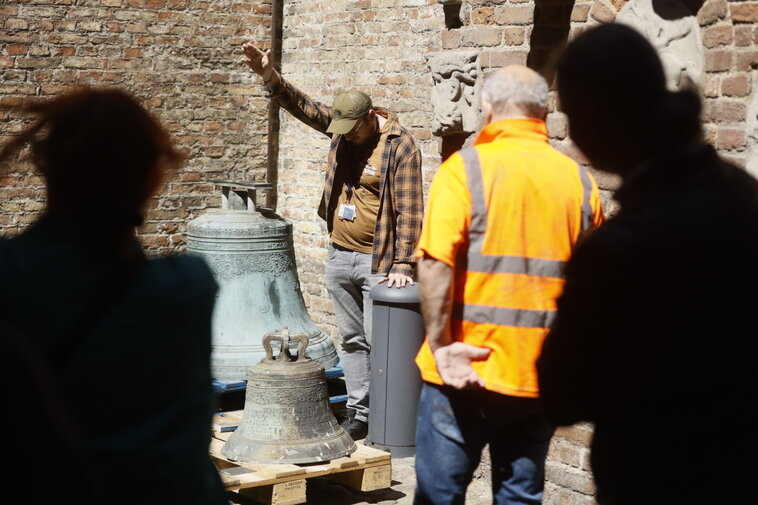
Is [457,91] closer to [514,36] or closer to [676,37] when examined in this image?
[514,36]

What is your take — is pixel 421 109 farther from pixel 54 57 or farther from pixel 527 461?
pixel 527 461

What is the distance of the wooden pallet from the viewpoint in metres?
4.68

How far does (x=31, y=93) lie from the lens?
7.90 m

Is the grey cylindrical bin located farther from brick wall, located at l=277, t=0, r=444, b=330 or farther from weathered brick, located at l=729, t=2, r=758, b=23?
weathered brick, located at l=729, t=2, r=758, b=23

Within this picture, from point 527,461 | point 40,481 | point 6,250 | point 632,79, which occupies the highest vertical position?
point 632,79

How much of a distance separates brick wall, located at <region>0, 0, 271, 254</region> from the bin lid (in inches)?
126

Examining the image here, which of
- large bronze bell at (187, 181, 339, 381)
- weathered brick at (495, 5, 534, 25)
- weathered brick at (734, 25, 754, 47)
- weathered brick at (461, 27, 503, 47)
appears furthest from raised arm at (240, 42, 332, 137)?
weathered brick at (734, 25, 754, 47)

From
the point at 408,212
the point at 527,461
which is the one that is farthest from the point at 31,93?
the point at 527,461

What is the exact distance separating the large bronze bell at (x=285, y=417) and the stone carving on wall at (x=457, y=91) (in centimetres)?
125

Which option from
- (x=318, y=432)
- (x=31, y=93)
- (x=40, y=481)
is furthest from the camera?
(x=31, y=93)

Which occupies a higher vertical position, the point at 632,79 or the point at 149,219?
the point at 632,79

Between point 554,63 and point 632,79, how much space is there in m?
0.30

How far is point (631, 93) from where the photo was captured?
211 centimetres

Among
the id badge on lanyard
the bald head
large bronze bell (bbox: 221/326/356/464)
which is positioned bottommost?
large bronze bell (bbox: 221/326/356/464)
